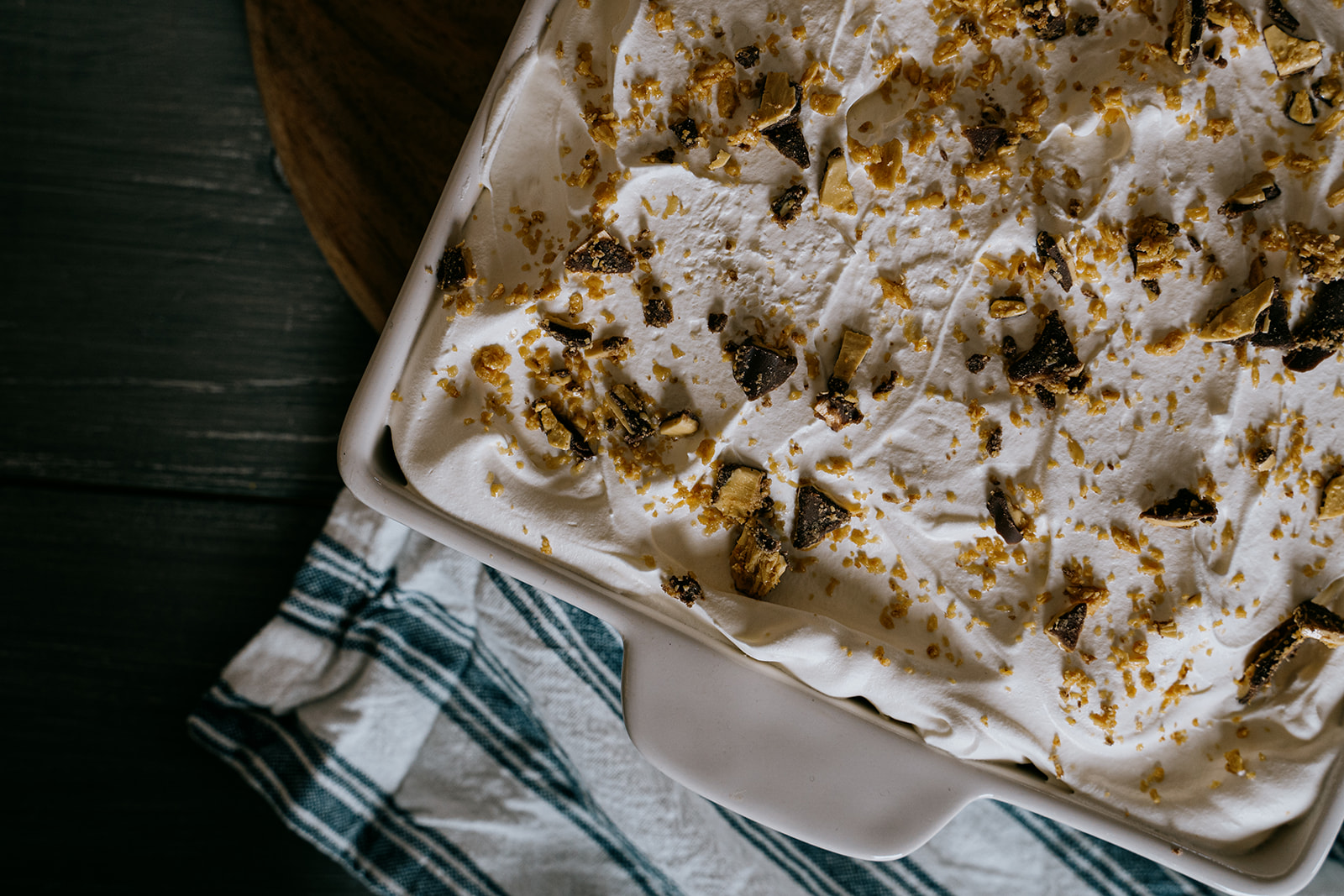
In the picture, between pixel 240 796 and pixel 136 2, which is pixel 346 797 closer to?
pixel 240 796

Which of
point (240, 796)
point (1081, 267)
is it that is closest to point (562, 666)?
point (240, 796)

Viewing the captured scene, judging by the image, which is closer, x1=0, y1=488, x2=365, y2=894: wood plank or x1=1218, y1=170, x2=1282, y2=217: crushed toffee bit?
x1=1218, y1=170, x2=1282, y2=217: crushed toffee bit

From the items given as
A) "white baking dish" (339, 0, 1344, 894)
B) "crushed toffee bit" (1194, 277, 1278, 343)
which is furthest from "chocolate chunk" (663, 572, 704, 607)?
"crushed toffee bit" (1194, 277, 1278, 343)

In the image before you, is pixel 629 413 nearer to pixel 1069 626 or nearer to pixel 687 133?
pixel 687 133

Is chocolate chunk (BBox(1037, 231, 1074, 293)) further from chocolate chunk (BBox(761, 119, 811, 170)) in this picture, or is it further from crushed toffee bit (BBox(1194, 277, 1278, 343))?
chocolate chunk (BBox(761, 119, 811, 170))

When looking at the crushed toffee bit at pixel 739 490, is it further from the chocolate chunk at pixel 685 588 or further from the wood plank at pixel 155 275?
the wood plank at pixel 155 275

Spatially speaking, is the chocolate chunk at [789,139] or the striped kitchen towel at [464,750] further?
the striped kitchen towel at [464,750]

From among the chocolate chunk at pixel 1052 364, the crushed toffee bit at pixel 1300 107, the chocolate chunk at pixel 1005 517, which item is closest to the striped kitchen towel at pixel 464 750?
the chocolate chunk at pixel 1005 517
